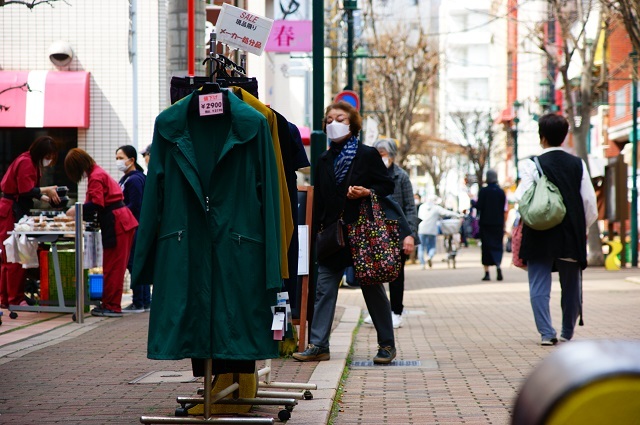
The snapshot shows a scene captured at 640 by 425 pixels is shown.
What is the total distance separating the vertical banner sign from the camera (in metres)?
6.89

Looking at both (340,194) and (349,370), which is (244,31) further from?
(349,370)

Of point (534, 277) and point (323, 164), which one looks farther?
point (534, 277)

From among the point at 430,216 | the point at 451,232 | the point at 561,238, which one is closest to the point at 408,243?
the point at 561,238

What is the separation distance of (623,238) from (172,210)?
23.8 meters

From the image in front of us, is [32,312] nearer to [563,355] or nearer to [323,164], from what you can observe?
[323,164]


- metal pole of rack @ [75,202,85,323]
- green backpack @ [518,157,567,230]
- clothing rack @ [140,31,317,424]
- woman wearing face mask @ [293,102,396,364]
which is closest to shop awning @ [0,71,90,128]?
metal pole of rack @ [75,202,85,323]

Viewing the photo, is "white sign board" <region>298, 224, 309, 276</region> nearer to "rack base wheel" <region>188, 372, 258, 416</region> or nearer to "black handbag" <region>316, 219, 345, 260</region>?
"black handbag" <region>316, 219, 345, 260</region>

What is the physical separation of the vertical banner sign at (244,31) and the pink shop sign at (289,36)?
10.0m

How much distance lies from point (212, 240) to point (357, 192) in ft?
9.89

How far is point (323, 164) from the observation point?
8.71 meters

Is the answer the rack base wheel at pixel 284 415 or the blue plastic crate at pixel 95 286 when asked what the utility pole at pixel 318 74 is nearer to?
the blue plastic crate at pixel 95 286

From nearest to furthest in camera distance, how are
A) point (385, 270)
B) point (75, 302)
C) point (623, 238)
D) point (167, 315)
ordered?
point (167, 315), point (385, 270), point (75, 302), point (623, 238)

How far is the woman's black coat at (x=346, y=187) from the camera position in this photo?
8.54 meters

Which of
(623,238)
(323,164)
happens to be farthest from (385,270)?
(623,238)
